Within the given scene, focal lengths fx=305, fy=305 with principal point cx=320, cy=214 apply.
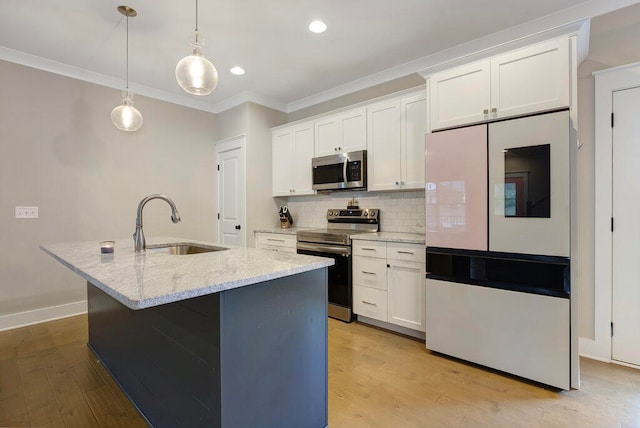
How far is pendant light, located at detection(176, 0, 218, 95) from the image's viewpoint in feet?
6.27

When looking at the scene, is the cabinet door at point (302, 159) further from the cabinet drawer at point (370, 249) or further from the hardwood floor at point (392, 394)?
the hardwood floor at point (392, 394)

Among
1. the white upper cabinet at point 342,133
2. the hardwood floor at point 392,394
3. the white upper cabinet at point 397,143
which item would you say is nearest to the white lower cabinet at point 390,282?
the hardwood floor at point 392,394

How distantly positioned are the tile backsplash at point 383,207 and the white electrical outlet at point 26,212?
3.03 metres

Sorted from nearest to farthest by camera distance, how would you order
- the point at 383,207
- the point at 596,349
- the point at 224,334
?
the point at 224,334 → the point at 596,349 → the point at 383,207

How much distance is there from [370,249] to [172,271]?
2104 millimetres

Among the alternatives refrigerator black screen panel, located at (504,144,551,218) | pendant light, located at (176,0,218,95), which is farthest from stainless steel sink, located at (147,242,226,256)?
refrigerator black screen panel, located at (504,144,551,218)

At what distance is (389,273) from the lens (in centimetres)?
294

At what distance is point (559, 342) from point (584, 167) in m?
1.43

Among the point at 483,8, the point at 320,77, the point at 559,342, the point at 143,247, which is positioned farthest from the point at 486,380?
the point at 320,77

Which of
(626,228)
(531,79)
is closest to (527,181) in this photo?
(531,79)

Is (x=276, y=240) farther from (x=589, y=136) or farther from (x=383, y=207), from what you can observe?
(x=589, y=136)

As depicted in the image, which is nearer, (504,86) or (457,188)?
(504,86)

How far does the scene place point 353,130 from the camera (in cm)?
360

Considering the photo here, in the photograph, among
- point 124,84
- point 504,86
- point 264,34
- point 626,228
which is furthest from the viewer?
point 124,84
